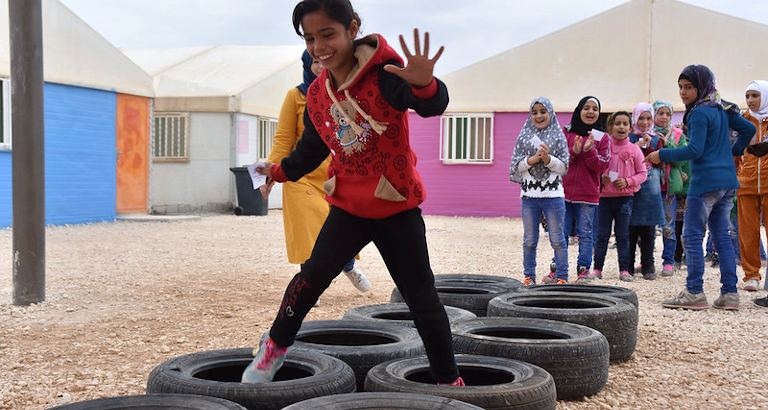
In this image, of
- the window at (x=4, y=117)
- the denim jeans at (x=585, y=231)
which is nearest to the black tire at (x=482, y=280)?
the denim jeans at (x=585, y=231)

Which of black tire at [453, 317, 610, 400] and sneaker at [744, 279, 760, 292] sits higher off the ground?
black tire at [453, 317, 610, 400]

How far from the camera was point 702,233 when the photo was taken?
19.2 ft

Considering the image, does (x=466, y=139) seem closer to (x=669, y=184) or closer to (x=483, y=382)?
(x=669, y=184)

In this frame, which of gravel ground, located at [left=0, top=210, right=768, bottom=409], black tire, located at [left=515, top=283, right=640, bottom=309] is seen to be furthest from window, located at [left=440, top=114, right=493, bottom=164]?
black tire, located at [left=515, top=283, right=640, bottom=309]

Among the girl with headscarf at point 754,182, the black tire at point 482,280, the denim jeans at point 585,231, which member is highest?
the girl with headscarf at point 754,182

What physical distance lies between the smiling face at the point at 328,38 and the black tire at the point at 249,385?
1162mm

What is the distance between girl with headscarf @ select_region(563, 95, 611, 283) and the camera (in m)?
7.14

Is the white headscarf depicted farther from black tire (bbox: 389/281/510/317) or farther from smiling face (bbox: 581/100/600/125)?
black tire (bbox: 389/281/510/317)

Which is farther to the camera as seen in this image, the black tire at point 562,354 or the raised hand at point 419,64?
the black tire at point 562,354

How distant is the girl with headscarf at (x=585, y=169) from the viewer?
714cm

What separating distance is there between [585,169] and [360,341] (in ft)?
13.5

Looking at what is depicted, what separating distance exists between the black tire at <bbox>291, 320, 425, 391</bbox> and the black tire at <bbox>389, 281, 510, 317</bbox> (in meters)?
0.90

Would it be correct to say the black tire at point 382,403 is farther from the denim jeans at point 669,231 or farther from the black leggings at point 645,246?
the denim jeans at point 669,231

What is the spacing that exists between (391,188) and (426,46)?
1.85 feet
